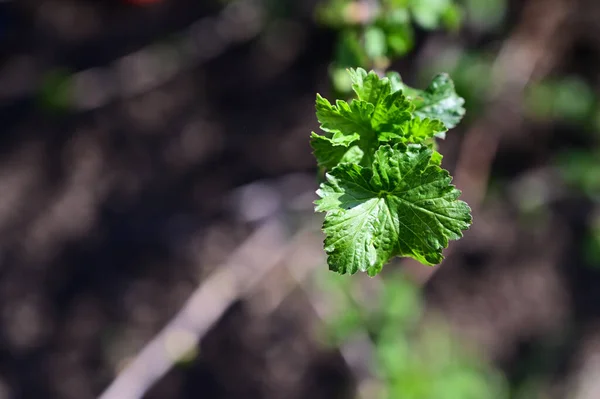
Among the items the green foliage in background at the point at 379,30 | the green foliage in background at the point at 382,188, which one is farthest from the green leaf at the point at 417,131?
the green foliage in background at the point at 379,30

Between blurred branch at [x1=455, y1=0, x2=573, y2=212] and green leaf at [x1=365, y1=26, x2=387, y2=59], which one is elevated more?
blurred branch at [x1=455, y1=0, x2=573, y2=212]

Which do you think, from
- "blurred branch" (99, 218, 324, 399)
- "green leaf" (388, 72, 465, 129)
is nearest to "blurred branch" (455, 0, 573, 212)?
"blurred branch" (99, 218, 324, 399)

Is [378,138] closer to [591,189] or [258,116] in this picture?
[258,116]

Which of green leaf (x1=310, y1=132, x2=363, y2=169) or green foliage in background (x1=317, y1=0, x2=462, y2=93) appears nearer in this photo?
green leaf (x1=310, y1=132, x2=363, y2=169)

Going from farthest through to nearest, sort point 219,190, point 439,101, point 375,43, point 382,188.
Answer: point 219,190 < point 375,43 < point 439,101 < point 382,188

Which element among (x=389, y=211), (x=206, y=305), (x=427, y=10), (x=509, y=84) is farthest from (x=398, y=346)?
(x=389, y=211)

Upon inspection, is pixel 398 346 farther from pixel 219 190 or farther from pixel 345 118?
pixel 345 118

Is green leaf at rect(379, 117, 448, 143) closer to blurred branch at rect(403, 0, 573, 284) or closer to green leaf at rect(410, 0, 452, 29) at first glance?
green leaf at rect(410, 0, 452, 29)
